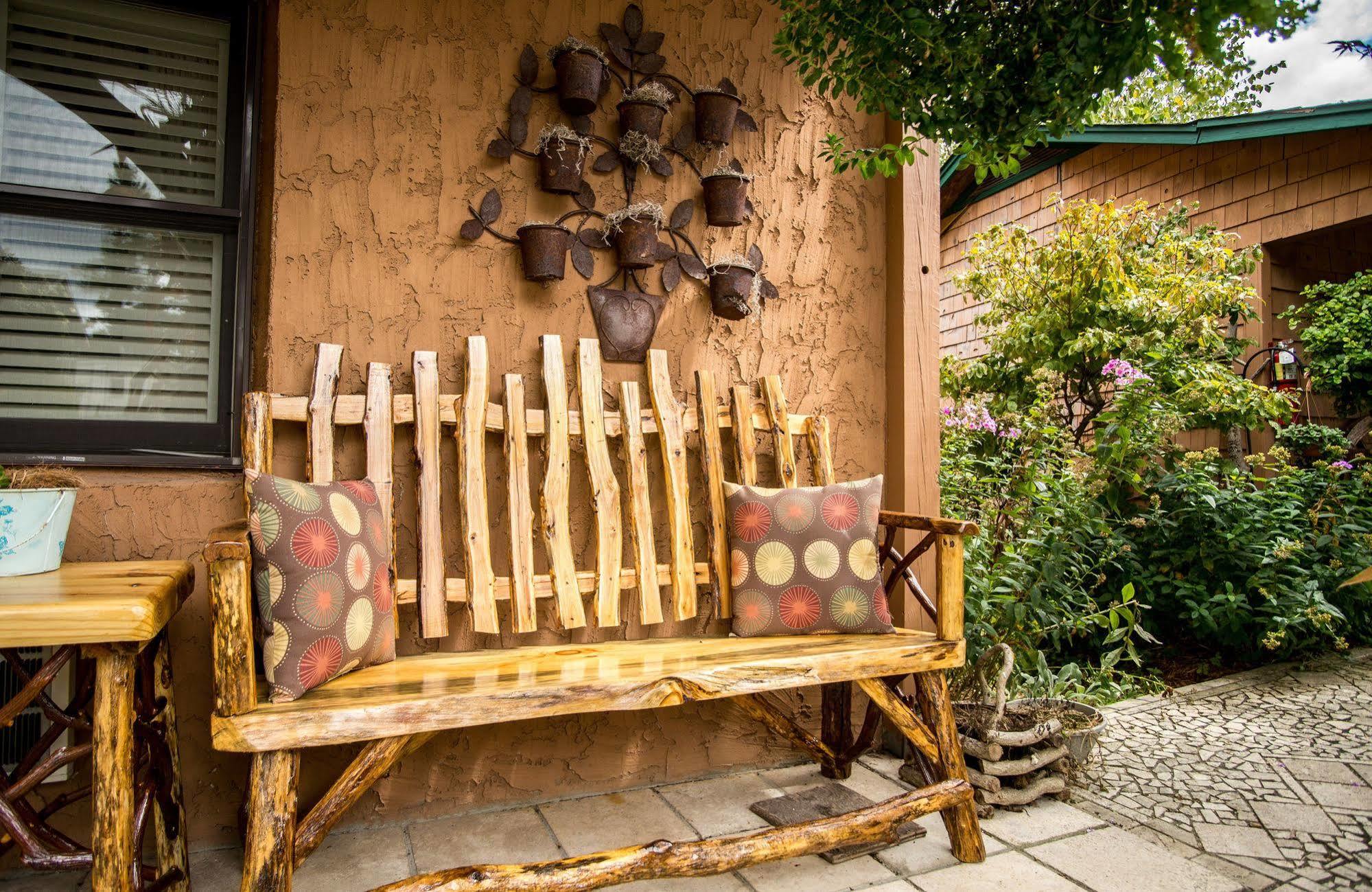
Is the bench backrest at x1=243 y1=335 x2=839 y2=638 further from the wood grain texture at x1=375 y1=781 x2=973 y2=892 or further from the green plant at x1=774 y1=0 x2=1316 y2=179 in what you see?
the green plant at x1=774 y1=0 x2=1316 y2=179

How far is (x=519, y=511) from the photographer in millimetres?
2188

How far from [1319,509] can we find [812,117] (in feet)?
11.2

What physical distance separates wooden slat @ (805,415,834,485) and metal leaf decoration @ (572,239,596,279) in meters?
0.82

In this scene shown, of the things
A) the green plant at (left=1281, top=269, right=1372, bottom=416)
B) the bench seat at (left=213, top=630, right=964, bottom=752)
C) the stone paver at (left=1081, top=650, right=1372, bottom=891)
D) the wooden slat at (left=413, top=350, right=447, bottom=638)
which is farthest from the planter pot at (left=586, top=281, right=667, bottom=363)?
the green plant at (left=1281, top=269, right=1372, bottom=416)

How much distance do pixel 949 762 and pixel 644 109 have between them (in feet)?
6.42

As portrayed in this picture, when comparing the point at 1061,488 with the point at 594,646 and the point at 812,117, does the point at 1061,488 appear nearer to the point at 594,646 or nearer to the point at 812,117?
the point at 812,117

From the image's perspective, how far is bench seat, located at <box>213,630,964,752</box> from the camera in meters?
1.50

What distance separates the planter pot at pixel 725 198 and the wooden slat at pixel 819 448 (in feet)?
2.19

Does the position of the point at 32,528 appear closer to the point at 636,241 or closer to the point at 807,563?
the point at 636,241

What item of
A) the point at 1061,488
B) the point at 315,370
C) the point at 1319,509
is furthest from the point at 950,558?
the point at 1319,509

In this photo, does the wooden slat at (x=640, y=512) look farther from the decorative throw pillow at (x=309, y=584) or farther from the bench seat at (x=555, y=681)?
the decorative throw pillow at (x=309, y=584)

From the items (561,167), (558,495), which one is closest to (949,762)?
(558,495)

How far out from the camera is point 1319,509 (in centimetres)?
420

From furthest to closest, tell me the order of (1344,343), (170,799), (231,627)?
(1344,343) < (170,799) < (231,627)
